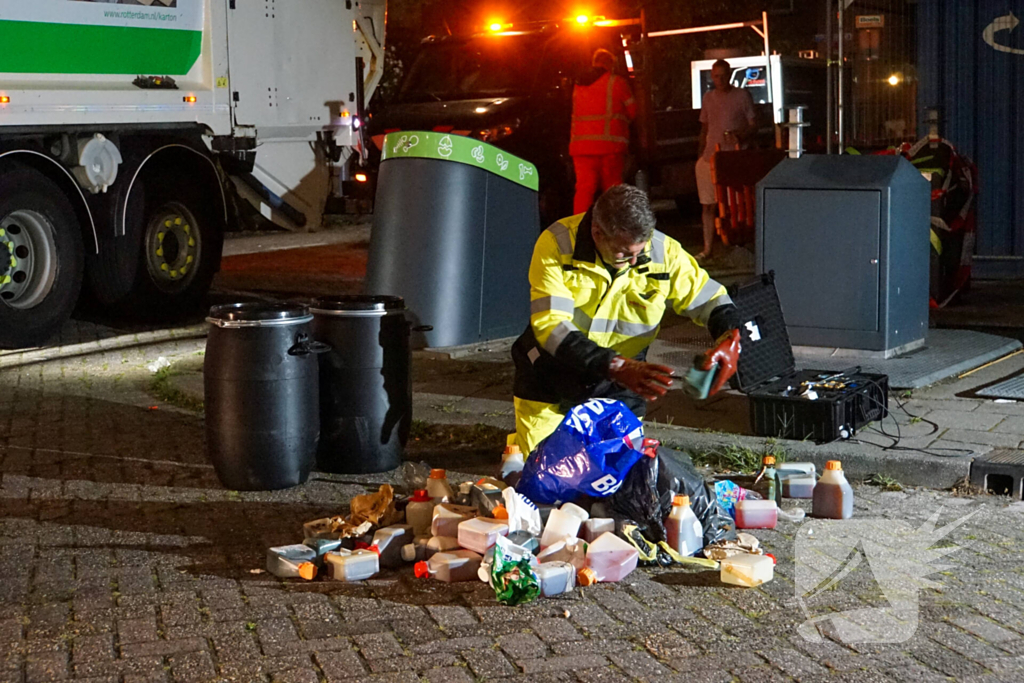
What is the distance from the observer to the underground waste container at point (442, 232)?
9.03 metres

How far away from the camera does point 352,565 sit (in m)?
5.05

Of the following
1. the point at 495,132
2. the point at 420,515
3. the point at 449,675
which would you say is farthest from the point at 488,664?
the point at 495,132

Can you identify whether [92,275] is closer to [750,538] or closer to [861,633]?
[750,538]

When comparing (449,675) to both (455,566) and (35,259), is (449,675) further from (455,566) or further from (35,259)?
(35,259)

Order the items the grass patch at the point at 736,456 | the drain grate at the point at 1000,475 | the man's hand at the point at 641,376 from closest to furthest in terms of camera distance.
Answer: the man's hand at the point at 641,376 < the drain grate at the point at 1000,475 < the grass patch at the point at 736,456

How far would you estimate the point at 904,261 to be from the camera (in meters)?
8.41

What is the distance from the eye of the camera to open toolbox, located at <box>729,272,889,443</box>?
6.55 meters

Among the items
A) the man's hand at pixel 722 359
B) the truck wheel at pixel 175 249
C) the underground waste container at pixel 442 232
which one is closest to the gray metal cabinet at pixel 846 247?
the underground waste container at pixel 442 232

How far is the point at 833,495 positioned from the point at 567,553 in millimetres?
1273

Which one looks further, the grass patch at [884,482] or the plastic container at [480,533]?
the grass patch at [884,482]

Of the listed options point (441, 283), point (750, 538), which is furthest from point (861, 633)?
point (441, 283)

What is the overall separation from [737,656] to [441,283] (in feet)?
16.7

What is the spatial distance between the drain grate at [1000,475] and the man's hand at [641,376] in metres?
1.63

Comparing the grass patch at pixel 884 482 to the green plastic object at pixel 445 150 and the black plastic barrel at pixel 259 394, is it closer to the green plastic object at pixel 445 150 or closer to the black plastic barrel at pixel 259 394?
the black plastic barrel at pixel 259 394
